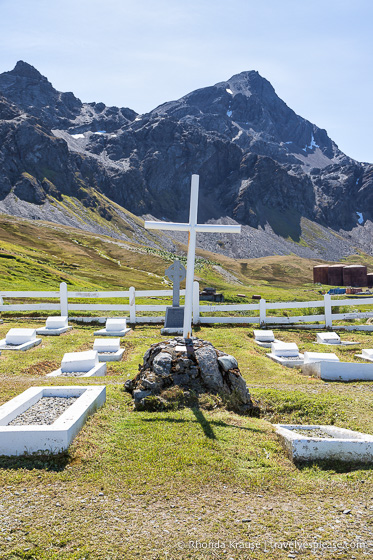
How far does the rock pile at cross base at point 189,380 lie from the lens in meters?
8.38

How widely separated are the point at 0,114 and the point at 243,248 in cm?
11898

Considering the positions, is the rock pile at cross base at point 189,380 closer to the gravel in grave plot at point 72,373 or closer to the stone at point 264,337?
the gravel in grave plot at point 72,373

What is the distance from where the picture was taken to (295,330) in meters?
20.4

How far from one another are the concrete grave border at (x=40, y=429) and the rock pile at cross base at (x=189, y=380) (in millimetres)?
1237

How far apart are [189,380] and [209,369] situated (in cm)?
50

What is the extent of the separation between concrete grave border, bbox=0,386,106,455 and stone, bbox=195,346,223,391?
2.37m

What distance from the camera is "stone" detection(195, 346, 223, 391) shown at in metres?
8.70

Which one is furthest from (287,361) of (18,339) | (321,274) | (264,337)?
(321,274)

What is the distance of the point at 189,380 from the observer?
8711mm

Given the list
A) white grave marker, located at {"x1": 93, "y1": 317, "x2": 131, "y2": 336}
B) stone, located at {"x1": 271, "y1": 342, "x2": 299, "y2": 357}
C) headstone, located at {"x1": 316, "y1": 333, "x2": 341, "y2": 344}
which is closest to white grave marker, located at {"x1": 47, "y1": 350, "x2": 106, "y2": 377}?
white grave marker, located at {"x1": 93, "y1": 317, "x2": 131, "y2": 336}

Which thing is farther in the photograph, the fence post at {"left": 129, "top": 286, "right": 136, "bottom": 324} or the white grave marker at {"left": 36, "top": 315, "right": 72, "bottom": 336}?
the fence post at {"left": 129, "top": 286, "right": 136, "bottom": 324}

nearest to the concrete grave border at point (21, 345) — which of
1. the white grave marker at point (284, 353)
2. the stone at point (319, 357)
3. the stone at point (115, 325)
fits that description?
the stone at point (115, 325)

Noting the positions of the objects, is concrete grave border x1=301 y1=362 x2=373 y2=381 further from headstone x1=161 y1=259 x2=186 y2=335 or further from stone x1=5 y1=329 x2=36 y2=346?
stone x1=5 y1=329 x2=36 y2=346

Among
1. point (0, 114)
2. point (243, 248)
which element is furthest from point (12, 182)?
point (243, 248)
